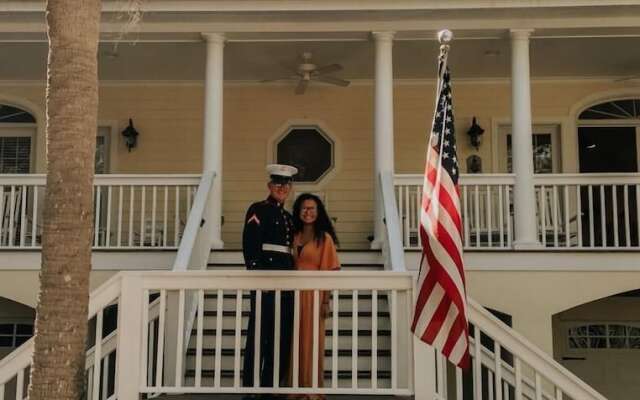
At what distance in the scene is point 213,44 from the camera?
7.71 m

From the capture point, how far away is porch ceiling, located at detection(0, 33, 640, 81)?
7871 millimetres

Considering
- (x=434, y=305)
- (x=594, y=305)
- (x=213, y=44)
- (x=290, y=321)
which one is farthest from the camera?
(x=594, y=305)

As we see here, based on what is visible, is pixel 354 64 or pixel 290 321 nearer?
pixel 290 321

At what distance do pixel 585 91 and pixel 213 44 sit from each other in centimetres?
521

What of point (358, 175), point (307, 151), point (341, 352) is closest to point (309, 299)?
point (341, 352)

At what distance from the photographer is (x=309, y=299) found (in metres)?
4.63

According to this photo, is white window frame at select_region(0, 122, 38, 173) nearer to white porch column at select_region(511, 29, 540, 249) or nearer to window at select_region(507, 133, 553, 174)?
white porch column at select_region(511, 29, 540, 249)

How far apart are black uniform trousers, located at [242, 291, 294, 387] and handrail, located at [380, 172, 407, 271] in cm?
114

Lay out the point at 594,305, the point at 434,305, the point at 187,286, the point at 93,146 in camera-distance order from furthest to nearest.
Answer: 1. the point at 594,305
2. the point at 187,286
3. the point at 434,305
4. the point at 93,146

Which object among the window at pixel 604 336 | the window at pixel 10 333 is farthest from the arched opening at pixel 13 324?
the window at pixel 604 336

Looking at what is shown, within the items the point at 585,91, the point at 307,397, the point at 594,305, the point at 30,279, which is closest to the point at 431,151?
the point at 307,397

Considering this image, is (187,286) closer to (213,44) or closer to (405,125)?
(213,44)

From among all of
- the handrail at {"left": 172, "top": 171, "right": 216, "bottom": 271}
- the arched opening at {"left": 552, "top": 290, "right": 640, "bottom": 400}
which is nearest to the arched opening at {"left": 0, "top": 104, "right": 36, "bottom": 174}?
the handrail at {"left": 172, "top": 171, "right": 216, "bottom": 271}

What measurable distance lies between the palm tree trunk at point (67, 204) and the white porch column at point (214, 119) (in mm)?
4098
